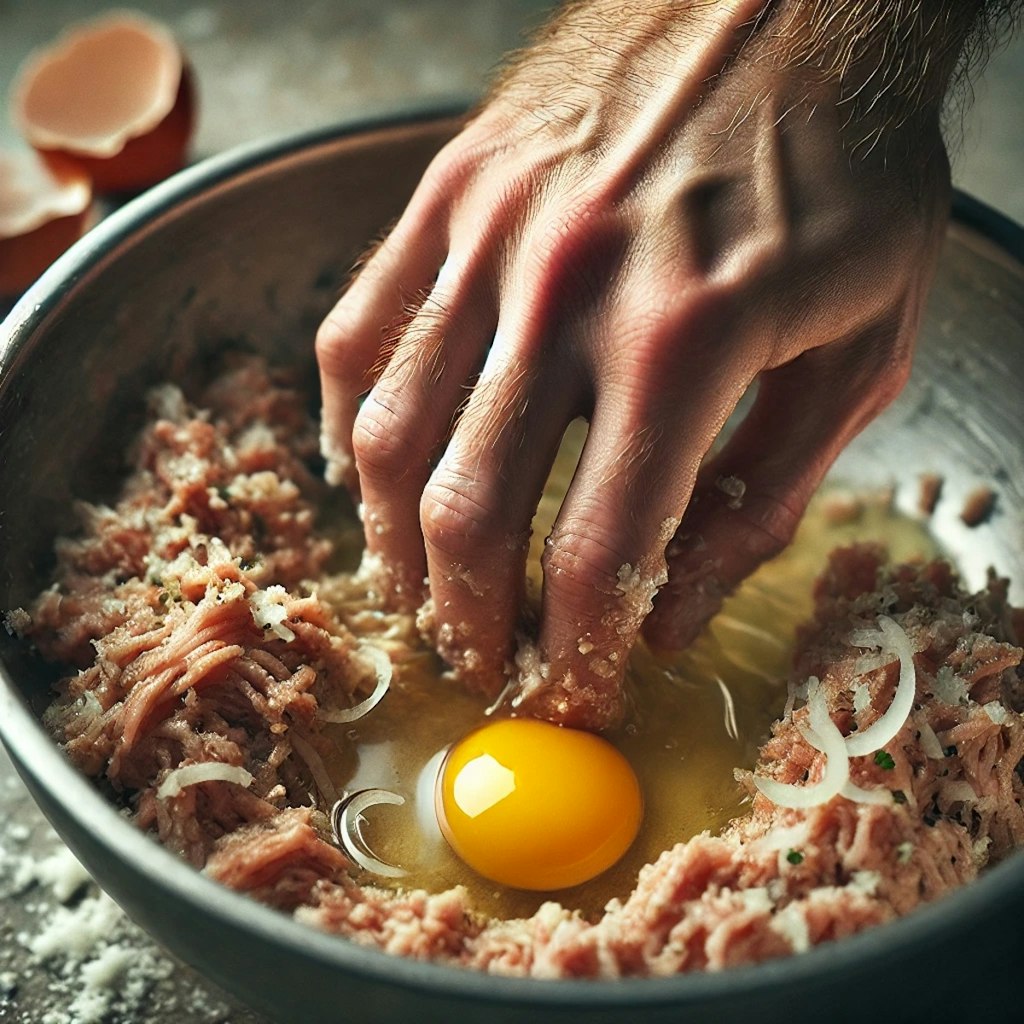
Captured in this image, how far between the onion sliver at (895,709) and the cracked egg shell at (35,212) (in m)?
2.04

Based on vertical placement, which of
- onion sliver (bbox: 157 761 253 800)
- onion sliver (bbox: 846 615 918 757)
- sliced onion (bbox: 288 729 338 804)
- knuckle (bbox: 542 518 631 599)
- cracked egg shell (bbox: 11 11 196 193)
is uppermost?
knuckle (bbox: 542 518 631 599)

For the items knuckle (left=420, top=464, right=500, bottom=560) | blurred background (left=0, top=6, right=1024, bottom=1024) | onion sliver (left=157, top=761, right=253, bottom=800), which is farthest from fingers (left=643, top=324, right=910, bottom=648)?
blurred background (left=0, top=6, right=1024, bottom=1024)

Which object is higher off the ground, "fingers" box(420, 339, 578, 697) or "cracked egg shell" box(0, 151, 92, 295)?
"fingers" box(420, 339, 578, 697)

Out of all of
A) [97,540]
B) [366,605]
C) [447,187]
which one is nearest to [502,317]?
[447,187]

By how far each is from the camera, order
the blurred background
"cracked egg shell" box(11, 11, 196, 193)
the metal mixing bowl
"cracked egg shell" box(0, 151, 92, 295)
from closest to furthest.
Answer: the metal mixing bowl < "cracked egg shell" box(0, 151, 92, 295) < "cracked egg shell" box(11, 11, 196, 193) < the blurred background

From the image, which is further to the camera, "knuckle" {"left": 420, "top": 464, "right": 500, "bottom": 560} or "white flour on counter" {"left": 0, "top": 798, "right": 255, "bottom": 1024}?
"white flour on counter" {"left": 0, "top": 798, "right": 255, "bottom": 1024}

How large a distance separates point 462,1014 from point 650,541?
675 mm

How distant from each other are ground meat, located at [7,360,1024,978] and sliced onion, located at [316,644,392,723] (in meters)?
0.02

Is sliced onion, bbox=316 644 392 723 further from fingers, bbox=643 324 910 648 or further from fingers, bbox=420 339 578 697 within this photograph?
fingers, bbox=643 324 910 648

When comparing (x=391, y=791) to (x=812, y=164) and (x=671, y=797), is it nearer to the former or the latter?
(x=671, y=797)

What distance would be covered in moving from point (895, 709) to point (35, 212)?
91.3 inches

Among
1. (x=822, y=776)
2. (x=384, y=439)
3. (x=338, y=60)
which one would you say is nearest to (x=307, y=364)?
(x=384, y=439)

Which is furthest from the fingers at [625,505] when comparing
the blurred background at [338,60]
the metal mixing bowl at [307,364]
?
the blurred background at [338,60]

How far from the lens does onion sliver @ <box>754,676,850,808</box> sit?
1.59 m
